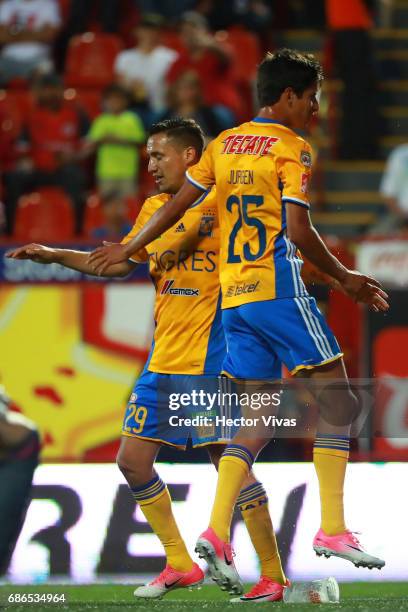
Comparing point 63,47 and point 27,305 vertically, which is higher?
point 63,47

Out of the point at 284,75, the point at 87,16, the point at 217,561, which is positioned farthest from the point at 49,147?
the point at 217,561

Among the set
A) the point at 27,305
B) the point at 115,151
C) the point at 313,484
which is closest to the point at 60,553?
the point at 313,484

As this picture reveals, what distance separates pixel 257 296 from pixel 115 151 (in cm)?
678

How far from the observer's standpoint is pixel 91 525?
598cm

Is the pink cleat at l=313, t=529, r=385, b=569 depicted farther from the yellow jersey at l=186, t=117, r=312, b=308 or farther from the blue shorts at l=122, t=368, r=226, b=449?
the yellow jersey at l=186, t=117, r=312, b=308

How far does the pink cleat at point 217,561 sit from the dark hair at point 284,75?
1.58m

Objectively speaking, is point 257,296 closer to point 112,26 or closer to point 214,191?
point 214,191

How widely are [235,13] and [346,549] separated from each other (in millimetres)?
9464

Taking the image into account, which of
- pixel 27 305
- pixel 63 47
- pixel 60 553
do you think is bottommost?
pixel 60 553

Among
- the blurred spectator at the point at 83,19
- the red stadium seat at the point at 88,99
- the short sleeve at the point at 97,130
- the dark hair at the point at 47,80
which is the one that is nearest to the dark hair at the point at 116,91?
the short sleeve at the point at 97,130

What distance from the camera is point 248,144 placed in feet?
17.5

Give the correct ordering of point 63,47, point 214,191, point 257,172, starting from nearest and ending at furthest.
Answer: point 257,172 → point 214,191 → point 63,47

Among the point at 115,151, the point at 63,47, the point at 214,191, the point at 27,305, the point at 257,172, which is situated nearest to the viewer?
the point at 257,172

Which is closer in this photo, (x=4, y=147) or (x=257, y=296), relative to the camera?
(x=257, y=296)
